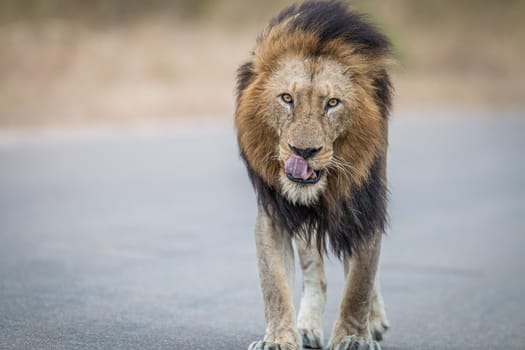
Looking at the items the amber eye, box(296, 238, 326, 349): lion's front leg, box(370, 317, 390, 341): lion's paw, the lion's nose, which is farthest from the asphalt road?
the amber eye

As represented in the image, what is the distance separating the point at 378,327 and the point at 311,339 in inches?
15.0

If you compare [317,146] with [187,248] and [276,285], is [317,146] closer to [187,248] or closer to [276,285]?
[276,285]

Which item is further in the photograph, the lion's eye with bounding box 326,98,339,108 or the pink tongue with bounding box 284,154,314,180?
the lion's eye with bounding box 326,98,339,108

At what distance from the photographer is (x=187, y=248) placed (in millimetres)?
7836

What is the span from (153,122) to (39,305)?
1262 cm

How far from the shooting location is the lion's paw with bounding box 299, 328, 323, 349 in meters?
4.71

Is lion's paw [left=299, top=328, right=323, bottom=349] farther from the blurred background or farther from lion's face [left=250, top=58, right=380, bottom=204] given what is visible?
the blurred background

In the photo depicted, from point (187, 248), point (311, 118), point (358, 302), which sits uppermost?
point (311, 118)

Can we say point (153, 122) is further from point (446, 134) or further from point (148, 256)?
point (148, 256)

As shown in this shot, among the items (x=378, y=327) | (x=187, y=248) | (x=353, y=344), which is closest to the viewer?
(x=353, y=344)

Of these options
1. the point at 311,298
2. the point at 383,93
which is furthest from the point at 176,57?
the point at 383,93

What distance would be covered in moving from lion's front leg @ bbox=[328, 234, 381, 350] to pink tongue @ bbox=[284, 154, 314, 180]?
507mm

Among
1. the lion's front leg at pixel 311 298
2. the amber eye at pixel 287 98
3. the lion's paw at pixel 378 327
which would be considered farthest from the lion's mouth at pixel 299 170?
the lion's paw at pixel 378 327

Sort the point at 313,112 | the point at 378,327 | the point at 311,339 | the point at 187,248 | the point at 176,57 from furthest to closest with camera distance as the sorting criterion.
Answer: the point at 176,57 → the point at 187,248 → the point at 378,327 → the point at 311,339 → the point at 313,112
